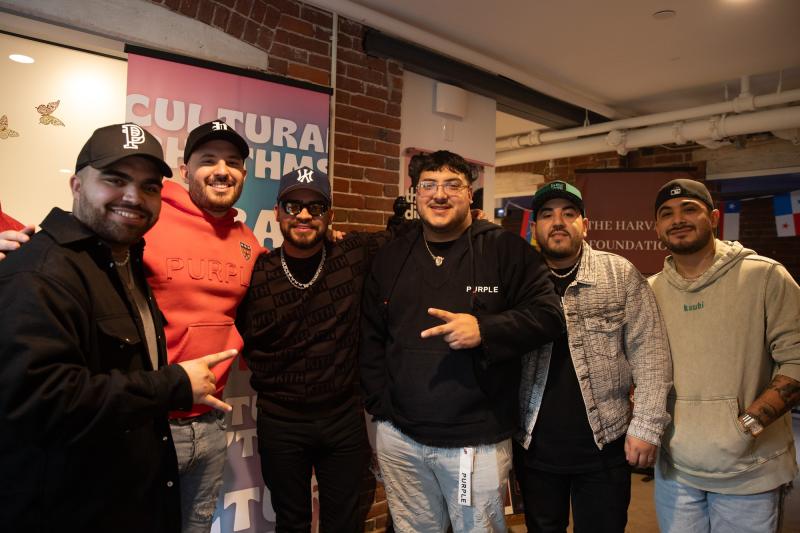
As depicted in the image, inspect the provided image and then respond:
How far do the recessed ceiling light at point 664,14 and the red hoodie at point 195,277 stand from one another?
291 centimetres

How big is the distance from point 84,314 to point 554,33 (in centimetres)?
343

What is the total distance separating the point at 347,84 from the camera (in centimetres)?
331

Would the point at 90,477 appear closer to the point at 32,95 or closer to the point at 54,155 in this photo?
the point at 54,155

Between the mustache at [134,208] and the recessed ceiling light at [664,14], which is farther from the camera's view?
the recessed ceiling light at [664,14]

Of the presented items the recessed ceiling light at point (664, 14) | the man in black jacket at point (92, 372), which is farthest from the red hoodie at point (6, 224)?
the recessed ceiling light at point (664, 14)

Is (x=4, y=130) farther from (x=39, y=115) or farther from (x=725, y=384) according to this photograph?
(x=725, y=384)

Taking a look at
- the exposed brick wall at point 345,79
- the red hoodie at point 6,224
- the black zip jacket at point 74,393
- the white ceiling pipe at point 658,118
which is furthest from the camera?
the white ceiling pipe at point 658,118

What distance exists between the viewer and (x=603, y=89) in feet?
15.5

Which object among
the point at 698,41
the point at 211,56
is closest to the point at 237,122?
the point at 211,56

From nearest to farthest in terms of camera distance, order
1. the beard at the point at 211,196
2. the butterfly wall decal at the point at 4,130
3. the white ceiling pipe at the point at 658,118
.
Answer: the beard at the point at 211,196 → the butterfly wall decal at the point at 4,130 → the white ceiling pipe at the point at 658,118

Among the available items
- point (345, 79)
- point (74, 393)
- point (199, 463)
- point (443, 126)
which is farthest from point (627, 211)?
point (74, 393)

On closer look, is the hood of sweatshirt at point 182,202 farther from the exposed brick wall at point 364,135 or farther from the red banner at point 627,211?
the red banner at point 627,211

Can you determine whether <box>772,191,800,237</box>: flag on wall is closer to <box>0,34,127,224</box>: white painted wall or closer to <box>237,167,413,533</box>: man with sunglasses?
<box>237,167,413,533</box>: man with sunglasses

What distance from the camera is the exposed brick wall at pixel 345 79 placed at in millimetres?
2906
